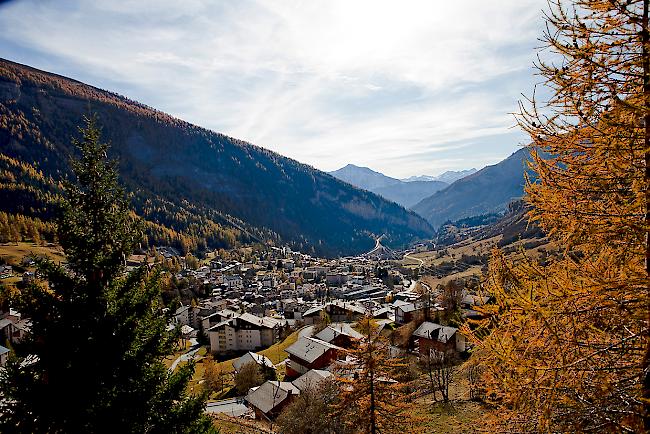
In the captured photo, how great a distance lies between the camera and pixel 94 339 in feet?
29.6

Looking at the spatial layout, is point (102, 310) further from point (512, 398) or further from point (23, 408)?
point (512, 398)

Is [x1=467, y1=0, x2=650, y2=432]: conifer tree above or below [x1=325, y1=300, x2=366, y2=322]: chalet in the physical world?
above

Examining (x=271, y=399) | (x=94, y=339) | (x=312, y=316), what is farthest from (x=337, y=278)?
(x=94, y=339)

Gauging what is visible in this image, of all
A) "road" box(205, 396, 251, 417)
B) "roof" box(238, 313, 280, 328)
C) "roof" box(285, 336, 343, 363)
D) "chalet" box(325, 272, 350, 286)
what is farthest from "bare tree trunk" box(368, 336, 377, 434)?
"chalet" box(325, 272, 350, 286)

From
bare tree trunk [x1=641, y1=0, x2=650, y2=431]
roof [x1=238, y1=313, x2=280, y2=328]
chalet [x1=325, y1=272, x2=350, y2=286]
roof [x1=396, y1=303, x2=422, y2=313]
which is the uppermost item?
bare tree trunk [x1=641, y1=0, x2=650, y2=431]

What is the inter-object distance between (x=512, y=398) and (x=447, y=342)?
1411 inches

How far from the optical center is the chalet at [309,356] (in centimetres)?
4450

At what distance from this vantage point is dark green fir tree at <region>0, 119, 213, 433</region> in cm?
845

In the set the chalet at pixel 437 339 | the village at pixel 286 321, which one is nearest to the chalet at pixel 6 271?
the village at pixel 286 321

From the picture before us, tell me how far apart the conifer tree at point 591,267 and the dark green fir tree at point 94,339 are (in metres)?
8.01

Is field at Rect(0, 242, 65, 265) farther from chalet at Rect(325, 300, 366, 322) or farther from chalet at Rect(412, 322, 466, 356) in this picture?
chalet at Rect(412, 322, 466, 356)

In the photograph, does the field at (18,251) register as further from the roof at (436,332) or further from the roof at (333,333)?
the roof at (436,332)

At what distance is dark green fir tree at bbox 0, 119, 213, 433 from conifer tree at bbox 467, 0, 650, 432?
801 cm

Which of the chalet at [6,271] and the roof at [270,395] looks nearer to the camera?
the roof at [270,395]
